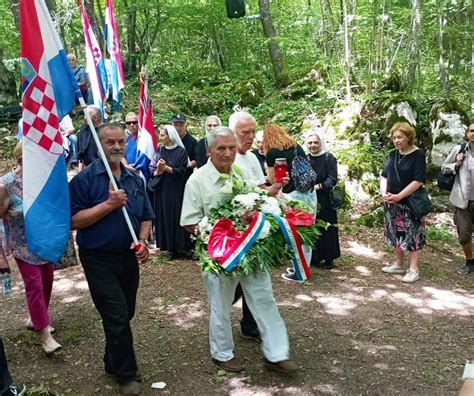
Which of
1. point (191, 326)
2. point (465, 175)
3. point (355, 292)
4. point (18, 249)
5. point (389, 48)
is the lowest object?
point (355, 292)

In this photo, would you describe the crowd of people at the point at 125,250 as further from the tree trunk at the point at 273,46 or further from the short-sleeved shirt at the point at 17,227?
the tree trunk at the point at 273,46

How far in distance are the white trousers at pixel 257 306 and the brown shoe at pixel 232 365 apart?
0.88 feet

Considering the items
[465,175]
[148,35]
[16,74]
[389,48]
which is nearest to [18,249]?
[465,175]

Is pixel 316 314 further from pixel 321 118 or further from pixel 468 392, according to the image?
pixel 321 118

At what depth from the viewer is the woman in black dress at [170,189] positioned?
6.39 meters

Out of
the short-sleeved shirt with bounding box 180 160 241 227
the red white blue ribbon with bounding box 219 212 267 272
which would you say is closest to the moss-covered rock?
the short-sleeved shirt with bounding box 180 160 241 227

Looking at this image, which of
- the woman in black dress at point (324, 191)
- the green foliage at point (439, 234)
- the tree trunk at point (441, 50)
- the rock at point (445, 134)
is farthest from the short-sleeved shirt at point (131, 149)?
the tree trunk at point (441, 50)

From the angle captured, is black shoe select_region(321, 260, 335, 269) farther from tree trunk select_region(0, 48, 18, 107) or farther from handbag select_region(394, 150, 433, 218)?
tree trunk select_region(0, 48, 18, 107)

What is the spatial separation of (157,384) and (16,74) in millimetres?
12399

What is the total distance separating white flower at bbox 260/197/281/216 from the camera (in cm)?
359

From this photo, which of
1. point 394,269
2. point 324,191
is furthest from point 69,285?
point 394,269

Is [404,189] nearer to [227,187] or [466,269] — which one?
[466,269]

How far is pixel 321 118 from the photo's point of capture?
11.2 m

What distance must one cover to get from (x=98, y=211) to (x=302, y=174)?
2970mm
